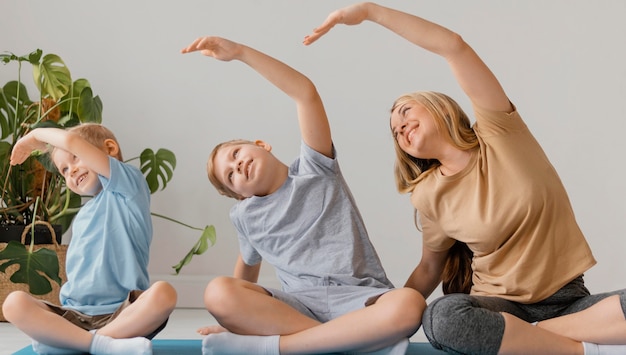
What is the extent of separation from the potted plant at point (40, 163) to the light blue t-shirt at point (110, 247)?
1.77 feet

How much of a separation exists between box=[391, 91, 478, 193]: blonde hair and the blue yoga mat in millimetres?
348

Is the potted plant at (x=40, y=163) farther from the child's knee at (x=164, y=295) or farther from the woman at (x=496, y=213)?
the woman at (x=496, y=213)

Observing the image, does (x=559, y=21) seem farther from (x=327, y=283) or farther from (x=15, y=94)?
(x=15, y=94)

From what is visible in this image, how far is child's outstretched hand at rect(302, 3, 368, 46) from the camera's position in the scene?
65.1 inches

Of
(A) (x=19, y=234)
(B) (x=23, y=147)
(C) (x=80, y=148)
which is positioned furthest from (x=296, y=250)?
(A) (x=19, y=234)

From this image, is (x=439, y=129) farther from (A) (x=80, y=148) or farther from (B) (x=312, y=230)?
(A) (x=80, y=148)

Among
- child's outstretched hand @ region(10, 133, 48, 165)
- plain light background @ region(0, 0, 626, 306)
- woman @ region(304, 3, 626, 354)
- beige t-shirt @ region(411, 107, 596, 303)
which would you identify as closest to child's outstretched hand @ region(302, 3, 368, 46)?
woman @ region(304, 3, 626, 354)

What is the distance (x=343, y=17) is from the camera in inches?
65.4

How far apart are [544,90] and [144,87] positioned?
1342 mm

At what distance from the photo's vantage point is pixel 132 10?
287 centimetres

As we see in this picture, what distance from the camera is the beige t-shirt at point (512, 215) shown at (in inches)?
67.5

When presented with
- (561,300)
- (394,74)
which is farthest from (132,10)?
(561,300)

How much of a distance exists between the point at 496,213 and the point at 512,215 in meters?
0.03

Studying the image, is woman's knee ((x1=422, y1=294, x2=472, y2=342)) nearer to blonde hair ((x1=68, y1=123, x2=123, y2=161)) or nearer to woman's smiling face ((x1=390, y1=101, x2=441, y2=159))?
woman's smiling face ((x1=390, y1=101, x2=441, y2=159))
